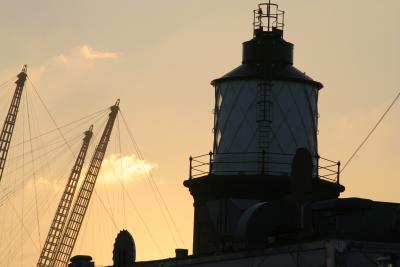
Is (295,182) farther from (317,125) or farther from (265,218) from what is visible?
(317,125)

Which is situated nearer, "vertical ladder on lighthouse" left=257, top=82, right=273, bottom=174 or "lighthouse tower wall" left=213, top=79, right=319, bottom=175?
"vertical ladder on lighthouse" left=257, top=82, right=273, bottom=174

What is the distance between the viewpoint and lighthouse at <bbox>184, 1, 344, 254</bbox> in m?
76.4

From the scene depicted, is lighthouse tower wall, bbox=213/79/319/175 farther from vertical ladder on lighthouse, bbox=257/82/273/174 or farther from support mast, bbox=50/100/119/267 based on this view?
support mast, bbox=50/100/119/267

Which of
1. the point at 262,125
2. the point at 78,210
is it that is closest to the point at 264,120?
the point at 262,125

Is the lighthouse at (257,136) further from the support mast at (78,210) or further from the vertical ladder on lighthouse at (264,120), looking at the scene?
the support mast at (78,210)

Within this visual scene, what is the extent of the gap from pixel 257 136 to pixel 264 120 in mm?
1061

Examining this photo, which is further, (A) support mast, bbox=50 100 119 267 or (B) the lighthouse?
(A) support mast, bbox=50 100 119 267

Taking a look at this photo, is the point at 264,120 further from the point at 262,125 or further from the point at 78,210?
the point at 78,210

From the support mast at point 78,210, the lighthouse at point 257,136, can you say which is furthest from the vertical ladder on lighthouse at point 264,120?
the support mast at point 78,210

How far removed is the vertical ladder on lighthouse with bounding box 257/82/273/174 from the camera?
77000 mm

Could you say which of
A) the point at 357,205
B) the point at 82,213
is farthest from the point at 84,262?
the point at 82,213

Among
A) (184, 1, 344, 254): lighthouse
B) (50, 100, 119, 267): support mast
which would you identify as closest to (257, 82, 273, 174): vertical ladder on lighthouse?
(184, 1, 344, 254): lighthouse

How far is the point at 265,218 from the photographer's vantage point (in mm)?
66312

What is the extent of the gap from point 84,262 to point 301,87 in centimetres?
1733
